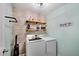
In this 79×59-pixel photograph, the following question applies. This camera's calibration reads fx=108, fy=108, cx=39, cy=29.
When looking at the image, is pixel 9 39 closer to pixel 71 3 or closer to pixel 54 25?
pixel 54 25

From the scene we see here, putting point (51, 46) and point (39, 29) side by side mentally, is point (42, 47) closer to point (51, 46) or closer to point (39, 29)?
point (51, 46)

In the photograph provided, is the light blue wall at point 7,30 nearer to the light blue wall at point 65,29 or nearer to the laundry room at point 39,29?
the laundry room at point 39,29

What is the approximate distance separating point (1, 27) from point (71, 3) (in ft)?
3.23

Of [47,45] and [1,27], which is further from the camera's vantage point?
[47,45]

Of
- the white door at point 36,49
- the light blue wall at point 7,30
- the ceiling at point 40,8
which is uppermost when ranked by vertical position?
the ceiling at point 40,8

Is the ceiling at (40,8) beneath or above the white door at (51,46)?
above

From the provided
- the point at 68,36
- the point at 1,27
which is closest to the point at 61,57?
the point at 68,36

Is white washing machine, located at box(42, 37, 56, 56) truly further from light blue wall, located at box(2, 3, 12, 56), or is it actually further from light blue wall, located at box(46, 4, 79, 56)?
light blue wall, located at box(2, 3, 12, 56)

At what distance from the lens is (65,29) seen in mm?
1482

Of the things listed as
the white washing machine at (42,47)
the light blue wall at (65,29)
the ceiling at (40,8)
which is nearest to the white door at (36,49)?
the white washing machine at (42,47)

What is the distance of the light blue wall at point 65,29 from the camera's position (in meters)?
1.42

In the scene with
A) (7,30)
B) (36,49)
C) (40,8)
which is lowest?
(36,49)

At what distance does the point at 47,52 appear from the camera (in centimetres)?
148

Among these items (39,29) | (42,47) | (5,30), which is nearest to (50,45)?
(42,47)
